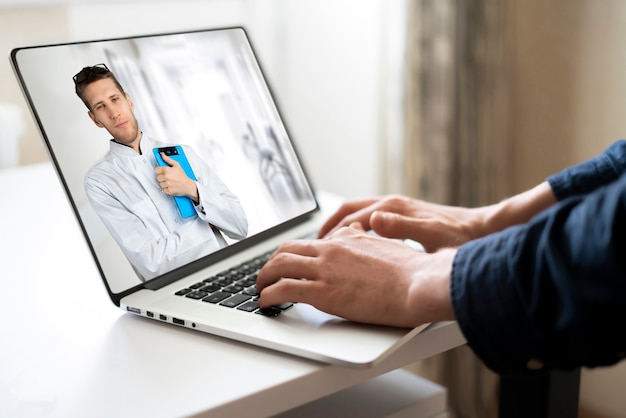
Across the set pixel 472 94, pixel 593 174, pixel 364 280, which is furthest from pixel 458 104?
pixel 364 280

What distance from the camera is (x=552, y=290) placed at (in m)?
0.54

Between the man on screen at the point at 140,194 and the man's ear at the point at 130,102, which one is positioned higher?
the man's ear at the point at 130,102

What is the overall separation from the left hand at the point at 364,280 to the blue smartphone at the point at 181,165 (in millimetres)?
132

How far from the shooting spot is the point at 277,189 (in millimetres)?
981

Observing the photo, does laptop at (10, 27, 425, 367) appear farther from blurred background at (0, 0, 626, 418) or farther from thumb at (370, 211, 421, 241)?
blurred background at (0, 0, 626, 418)

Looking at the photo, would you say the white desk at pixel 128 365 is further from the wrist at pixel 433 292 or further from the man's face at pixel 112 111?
the man's face at pixel 112 111

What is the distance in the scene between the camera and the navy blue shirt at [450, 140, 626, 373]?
53cm

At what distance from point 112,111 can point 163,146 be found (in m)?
0.07

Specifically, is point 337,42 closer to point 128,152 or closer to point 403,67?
point 403,67

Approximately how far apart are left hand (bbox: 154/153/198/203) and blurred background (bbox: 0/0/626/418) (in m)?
0.77

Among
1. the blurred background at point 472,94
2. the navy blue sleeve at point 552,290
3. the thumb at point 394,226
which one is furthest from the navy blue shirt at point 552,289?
the blurred background at point 472,94

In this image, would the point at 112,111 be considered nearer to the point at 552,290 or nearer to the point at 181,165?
the point at 181,165

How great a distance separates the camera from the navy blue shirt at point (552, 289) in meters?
0.53

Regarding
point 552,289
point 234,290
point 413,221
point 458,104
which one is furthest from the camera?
point 458,104
